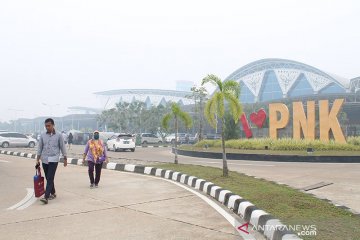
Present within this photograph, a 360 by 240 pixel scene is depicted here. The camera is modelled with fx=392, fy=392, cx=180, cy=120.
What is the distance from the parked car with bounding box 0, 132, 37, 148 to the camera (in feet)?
115

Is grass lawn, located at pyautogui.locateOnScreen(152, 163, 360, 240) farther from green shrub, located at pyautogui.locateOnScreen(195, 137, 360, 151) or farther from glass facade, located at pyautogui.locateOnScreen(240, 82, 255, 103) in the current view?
glass facade, located at pyautogui.locateOnScreen(240, 82, 255, 103)

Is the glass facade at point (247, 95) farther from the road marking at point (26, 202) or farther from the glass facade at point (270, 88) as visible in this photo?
the road marking at point (26, 202)

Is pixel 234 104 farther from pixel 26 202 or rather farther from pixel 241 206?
pixel 26 202

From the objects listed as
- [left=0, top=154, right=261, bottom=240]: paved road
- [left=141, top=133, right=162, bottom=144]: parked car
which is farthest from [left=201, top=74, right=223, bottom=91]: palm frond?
[left=141, top=133, right=162, bottom=144]: parked car

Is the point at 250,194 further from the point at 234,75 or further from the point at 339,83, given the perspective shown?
the point at 234,75

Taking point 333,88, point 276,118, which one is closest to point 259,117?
point 276,118

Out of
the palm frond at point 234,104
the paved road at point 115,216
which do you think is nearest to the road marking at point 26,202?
the paved road at point 115,216

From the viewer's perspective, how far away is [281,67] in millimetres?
107500

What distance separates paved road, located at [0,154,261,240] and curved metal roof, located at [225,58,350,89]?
95.2 metres

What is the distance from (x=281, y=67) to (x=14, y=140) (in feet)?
280

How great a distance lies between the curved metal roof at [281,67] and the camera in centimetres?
9812

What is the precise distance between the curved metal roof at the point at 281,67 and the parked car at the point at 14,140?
7919 centimetres

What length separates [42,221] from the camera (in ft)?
18.1

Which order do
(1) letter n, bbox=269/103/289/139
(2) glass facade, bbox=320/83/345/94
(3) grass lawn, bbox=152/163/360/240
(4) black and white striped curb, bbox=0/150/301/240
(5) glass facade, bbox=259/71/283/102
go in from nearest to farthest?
(4) black and white striped curb, bbox=0/150/301/240, (3) grass lawn, bbox=152/163/360/240, (1) letter n, bbox=269/103/289/139, (2) glass facade, bbox=320/83/345/94, (5) glass facade, bbox=259/71/283/102
